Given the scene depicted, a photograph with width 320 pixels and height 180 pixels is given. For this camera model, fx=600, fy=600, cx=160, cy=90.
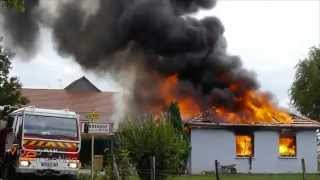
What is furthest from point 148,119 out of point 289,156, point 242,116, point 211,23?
point 289,156

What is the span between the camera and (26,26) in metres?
25.9

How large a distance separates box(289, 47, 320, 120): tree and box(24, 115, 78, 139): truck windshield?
32.7 metres

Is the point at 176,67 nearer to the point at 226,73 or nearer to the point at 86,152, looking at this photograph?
the point at 226,73

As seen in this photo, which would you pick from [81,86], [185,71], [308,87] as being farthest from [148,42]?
[81,86]

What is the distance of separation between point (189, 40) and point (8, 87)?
470 inches

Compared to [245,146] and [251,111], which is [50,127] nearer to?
[251,111]

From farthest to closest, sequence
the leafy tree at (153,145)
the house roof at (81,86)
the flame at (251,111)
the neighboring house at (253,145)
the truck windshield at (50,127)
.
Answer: the house roof at (81,86) → the neighboring house at (253,145) → the flame at (251,111) → the leafy tree at (153,145) → the truck windshield at (50,127)

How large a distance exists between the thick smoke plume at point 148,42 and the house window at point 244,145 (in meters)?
4.02

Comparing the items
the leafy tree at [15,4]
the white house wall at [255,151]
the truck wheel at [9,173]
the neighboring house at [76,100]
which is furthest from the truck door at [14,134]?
the neighboring house at [76,100]

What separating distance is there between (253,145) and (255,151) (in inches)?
14.2

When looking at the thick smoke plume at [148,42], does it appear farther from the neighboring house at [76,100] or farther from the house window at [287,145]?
the neighboring house at [76,100]

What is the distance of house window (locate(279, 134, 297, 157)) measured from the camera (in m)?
34.7

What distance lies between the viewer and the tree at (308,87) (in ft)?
162

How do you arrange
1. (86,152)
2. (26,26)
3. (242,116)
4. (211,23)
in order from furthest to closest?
(86,152) → (242,116) → (211,23) → (26,26)
